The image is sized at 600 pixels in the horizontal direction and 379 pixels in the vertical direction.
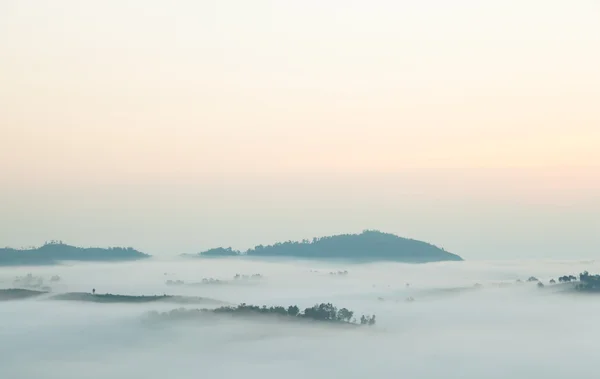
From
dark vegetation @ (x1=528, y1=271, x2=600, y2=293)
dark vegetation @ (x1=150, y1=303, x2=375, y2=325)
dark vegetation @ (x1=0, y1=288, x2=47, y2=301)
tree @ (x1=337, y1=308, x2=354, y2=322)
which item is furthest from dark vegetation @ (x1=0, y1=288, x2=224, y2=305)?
dark vegetation @ (x1=528, y1=271, x2=600, y2=293)

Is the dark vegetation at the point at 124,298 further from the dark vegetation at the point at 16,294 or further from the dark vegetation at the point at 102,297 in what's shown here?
the dark vegetation at the point at 16,294

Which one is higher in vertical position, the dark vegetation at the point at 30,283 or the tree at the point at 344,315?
the dark vegetation at the point at 30,283

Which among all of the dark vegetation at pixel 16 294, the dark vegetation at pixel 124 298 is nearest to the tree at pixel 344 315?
the dark vegetation at pixel 124 298

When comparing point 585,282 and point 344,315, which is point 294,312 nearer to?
point 344,315

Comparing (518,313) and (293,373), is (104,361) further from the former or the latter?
(518,313)

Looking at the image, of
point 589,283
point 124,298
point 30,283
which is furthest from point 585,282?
point 30,283

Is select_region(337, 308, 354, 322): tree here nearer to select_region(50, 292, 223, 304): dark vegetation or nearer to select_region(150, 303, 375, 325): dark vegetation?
select_region(150, 303, 375, 325): dark vegetation

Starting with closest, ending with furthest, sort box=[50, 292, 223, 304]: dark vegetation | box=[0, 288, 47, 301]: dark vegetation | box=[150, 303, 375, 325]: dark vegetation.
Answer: box=[0, 288, 47, 301]: dark vegetation, box=[150, 303, 375, 325]: dark vegetation, box=[50, 292, 223, 304]: dark vegetation

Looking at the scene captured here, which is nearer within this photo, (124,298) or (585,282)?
(124,298)
